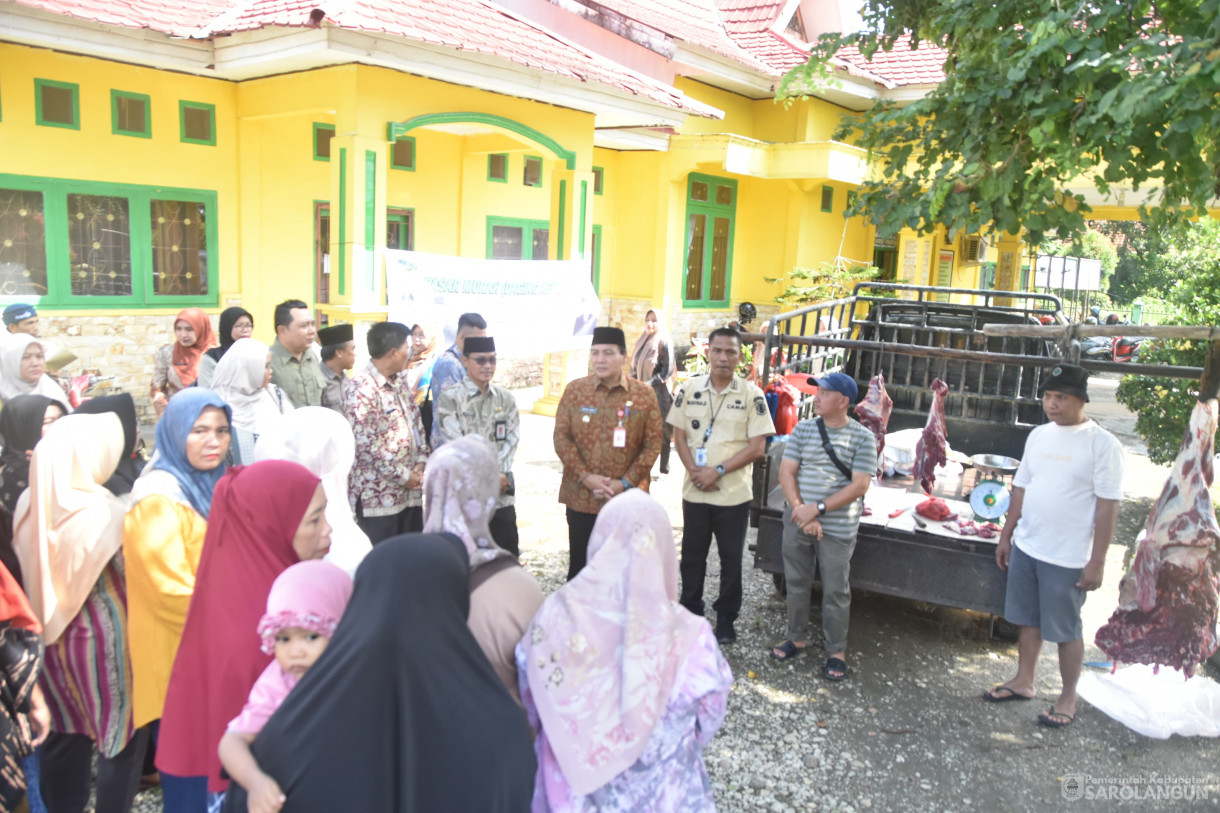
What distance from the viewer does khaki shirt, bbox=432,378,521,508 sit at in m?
4.96

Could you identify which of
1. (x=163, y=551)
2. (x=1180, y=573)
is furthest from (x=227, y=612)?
(x=1180, y=573)

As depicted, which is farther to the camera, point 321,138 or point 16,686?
point 321,138

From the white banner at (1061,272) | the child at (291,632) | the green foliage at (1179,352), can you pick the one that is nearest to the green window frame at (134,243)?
the child at (291,632)

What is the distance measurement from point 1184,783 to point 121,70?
1008 centimetres

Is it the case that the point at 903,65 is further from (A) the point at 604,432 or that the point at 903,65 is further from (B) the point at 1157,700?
(B) the point at 1157,700

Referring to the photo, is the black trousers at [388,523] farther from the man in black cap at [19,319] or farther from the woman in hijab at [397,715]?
the man in black cap at [19,319]

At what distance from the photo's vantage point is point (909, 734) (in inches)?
176

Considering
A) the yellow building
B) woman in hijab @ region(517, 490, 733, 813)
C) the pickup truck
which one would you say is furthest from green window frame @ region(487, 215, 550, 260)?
woman in hijab @ region(517, 490, 733, 813)

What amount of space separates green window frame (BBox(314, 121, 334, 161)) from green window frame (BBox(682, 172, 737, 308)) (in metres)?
7.08

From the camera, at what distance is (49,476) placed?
2971mm

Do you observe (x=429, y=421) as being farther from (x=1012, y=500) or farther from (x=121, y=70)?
(x=121, y=70)

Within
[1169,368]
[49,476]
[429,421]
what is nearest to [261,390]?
[429,421]

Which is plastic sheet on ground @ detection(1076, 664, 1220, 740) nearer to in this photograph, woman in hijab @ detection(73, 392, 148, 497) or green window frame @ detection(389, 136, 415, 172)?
woman in hijab @ detection(73, 392, 148, 497)

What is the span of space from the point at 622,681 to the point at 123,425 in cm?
219
